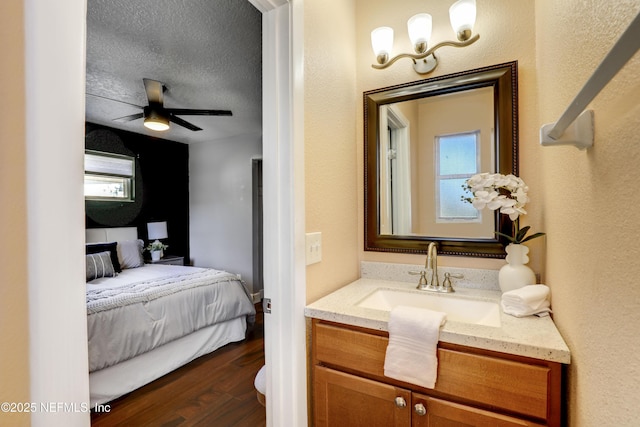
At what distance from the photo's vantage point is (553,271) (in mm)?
1061

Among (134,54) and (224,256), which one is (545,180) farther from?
(224,256)

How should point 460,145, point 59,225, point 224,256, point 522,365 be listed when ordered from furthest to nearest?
point 224,256 < point 460,145 < point 522,365 < point 59,225

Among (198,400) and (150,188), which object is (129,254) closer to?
(150,188)

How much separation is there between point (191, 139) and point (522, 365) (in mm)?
4938

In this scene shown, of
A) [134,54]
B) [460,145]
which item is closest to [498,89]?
[460,145]

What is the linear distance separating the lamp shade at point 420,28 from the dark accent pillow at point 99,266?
3.47m

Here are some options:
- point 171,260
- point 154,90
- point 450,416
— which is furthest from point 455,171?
point 171,260

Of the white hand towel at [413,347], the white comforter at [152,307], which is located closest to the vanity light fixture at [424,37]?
the white hand towel at [413,347]

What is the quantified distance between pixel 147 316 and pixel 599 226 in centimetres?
272

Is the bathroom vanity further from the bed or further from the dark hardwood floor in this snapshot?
the bed

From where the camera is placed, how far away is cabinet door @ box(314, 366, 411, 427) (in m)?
1.01

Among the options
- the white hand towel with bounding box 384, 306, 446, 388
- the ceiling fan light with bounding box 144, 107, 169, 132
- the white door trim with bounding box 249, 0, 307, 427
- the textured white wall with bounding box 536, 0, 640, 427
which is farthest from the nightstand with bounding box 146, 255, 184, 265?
the textured white wall with bounding box 536, 0, 640, 427

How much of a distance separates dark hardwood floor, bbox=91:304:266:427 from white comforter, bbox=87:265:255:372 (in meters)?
0.29

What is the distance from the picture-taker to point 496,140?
4.62ft
